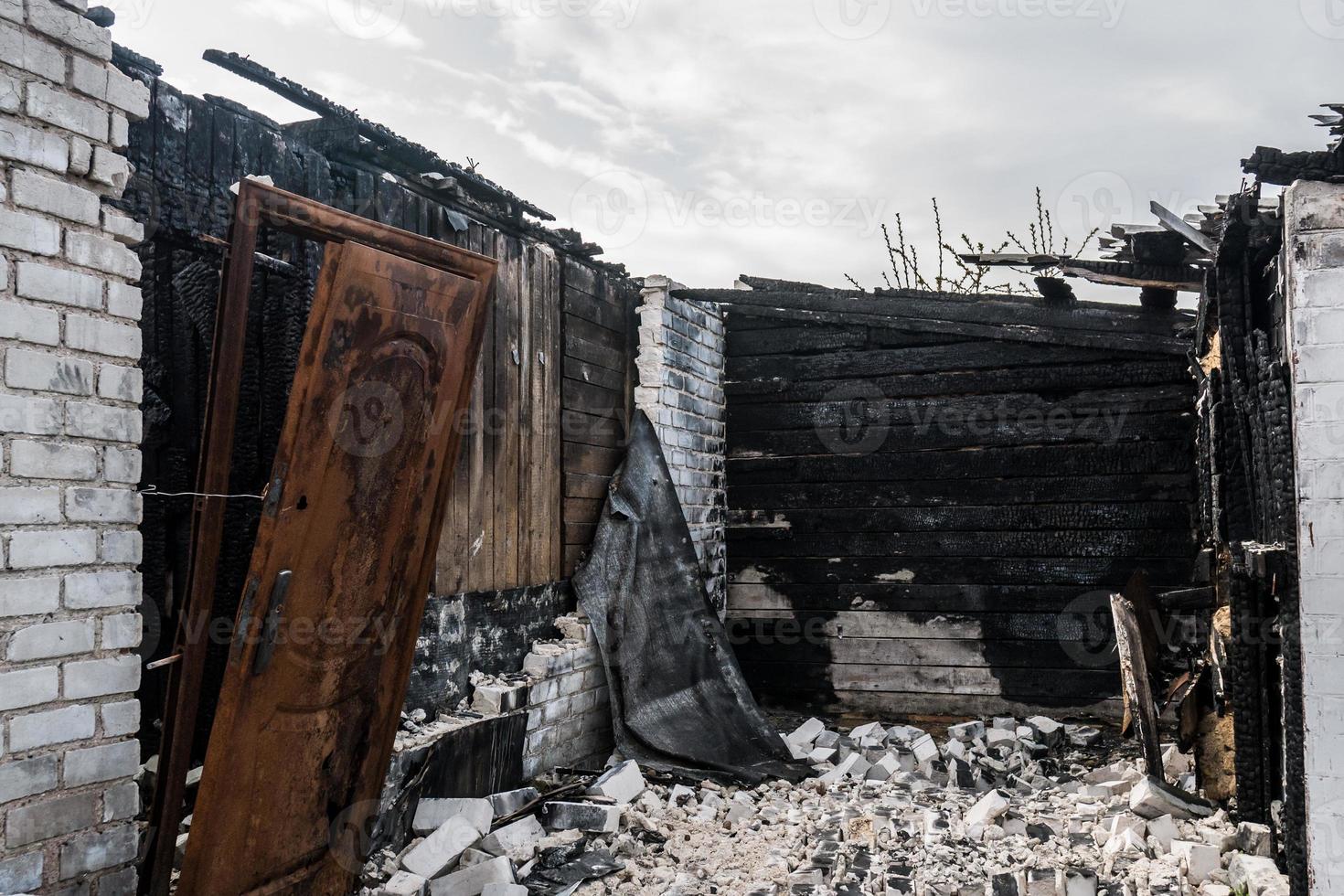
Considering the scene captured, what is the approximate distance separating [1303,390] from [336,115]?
3644mm

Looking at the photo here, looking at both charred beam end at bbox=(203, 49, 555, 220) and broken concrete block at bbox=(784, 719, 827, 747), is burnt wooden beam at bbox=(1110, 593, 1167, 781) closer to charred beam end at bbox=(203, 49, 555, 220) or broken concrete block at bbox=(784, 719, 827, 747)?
broken concrete block at bbox=(784, 719, 827, 747)

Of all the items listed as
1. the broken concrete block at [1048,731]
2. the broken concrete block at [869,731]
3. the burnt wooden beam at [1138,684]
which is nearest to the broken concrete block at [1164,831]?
the burnt wooden beam at [1138,684]

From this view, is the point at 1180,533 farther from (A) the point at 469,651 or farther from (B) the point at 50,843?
(B) the point at 50,843

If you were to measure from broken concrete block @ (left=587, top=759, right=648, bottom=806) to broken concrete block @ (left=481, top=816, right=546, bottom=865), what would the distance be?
1.45 ft

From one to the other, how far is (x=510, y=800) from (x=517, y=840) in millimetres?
247

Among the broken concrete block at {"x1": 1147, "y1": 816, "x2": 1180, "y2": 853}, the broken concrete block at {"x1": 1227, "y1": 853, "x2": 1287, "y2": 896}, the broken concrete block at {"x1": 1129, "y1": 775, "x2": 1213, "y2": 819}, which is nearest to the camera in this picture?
Result: the broken concrete block at {"x1": 1227, "y1": 853, "x2": 1287, "y2": 896}

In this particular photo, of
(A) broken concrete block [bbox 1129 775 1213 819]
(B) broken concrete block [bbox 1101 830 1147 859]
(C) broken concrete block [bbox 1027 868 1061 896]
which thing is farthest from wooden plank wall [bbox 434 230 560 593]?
(A) broken concrete block [bbox 1129 775 1213 819]

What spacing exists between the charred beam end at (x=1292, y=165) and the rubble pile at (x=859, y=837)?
235 cm

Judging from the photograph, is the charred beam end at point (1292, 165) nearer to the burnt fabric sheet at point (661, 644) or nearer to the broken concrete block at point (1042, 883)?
the broken concrete block at point (1042, 883)

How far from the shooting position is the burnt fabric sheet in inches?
206

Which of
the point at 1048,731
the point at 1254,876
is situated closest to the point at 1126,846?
the point at 1254,876

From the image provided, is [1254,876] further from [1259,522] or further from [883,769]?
[883,769]

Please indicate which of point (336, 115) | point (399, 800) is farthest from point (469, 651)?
→ point (336, 115)

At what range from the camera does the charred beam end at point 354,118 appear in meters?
3.58
